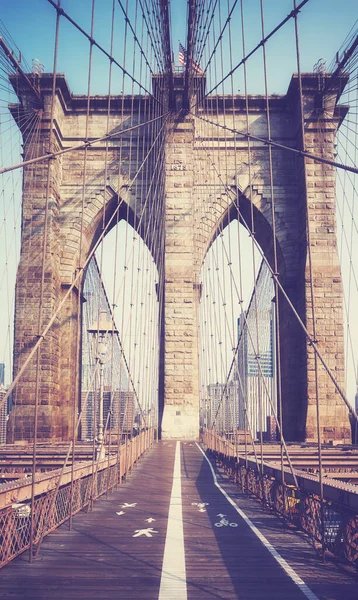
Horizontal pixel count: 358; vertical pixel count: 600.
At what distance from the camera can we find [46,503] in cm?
711

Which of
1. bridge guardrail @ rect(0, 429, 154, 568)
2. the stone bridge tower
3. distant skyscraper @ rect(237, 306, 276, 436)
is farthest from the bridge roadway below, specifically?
the stone bridge tower

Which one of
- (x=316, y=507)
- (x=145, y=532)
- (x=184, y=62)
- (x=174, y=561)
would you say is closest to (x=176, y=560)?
(x=174, y=561)

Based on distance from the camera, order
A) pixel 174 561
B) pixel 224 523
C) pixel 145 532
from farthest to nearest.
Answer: pixel 224 523 < pixel 145 532 < pixel 174 561

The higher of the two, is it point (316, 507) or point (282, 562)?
point (316, 507)

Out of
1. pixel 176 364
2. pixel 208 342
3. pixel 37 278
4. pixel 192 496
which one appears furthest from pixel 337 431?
pixel 192 496

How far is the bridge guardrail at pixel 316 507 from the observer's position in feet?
18.7

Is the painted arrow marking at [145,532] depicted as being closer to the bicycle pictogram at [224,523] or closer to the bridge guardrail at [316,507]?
the bicycle pictogram at [224,523]

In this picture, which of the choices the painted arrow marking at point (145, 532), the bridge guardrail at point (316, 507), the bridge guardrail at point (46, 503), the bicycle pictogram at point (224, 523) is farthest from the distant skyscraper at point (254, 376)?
the painted arrow marking at point (145, 532)

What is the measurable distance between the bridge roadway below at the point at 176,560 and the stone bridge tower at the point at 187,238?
1779cm

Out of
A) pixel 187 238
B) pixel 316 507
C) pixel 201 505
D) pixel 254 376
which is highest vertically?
pixel 187 238

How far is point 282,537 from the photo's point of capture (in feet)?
23.3

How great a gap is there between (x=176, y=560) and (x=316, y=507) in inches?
69.9

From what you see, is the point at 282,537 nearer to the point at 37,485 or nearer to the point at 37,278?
the point at 37,485

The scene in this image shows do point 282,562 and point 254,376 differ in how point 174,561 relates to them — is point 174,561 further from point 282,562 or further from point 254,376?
point 254,376
